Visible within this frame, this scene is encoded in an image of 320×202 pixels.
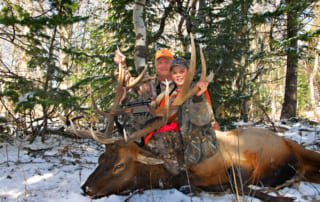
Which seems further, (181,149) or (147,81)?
(147,81)

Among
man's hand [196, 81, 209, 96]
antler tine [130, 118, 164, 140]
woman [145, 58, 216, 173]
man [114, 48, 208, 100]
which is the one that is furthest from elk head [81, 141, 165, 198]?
man [114, 48, 208, 100]

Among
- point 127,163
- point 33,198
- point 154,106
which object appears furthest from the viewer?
point 154,106

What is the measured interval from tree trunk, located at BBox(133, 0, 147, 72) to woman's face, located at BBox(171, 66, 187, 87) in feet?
8.88

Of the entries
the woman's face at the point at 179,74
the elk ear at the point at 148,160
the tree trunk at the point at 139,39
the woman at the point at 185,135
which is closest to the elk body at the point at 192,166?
the elk ear at the point at 148,160

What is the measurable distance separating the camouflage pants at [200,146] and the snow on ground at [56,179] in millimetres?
435

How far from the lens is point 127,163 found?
141 inches

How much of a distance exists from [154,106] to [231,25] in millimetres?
4145

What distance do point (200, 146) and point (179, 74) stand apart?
101 centimetres

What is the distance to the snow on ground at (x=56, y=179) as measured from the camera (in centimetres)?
323

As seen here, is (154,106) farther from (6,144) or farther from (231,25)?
(231,25)

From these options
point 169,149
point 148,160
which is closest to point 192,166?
point 169,149

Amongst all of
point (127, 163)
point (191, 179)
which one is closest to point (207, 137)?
point (191, 179)

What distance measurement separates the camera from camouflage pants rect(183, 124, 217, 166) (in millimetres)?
3633

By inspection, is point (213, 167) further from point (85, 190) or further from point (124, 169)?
point (85, 190)
